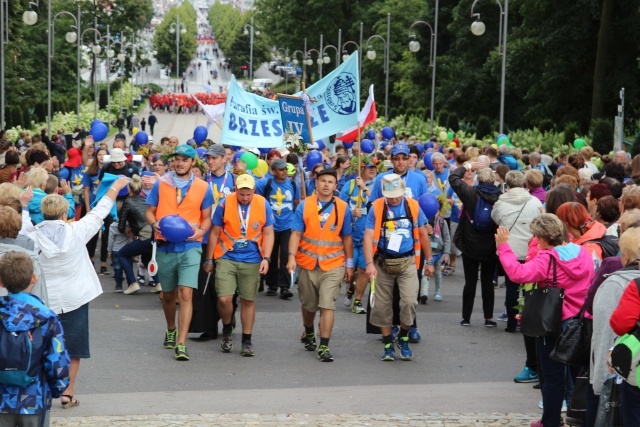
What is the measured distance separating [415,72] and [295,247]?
49.7 meters

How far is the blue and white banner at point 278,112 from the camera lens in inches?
576

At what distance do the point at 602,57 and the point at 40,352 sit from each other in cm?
3440

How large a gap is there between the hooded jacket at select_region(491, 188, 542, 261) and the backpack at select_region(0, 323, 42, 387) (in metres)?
6.81

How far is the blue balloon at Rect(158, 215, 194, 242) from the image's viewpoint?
10891 mm

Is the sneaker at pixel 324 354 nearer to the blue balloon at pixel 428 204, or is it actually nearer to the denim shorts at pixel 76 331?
the blue balloon at pixel 428 204

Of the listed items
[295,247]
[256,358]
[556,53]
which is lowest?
[256,358]

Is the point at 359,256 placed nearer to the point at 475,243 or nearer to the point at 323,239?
the point at 475,243

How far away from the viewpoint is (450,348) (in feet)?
39.8

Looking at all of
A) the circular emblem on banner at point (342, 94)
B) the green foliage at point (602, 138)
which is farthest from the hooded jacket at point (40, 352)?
the green foliage at point (602, 138)

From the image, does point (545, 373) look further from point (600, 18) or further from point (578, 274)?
point (600, 18)

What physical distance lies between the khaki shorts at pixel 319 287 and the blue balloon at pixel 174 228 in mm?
1242

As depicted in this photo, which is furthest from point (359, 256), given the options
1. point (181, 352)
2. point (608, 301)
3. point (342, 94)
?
point (608, 301)

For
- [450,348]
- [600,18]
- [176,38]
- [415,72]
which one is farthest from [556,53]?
[176,38]

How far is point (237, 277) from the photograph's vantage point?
11.5 m
